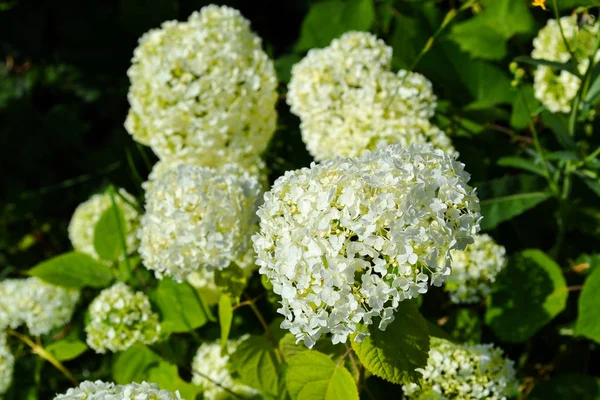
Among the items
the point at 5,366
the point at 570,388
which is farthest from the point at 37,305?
the point at 570,388

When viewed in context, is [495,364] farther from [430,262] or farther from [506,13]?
[506,13]

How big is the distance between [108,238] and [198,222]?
0.78m

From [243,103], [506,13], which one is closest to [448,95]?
[506,13]

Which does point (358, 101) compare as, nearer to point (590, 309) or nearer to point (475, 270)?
point (475, 270)

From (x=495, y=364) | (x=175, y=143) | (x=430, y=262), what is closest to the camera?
(x=430, y=262)

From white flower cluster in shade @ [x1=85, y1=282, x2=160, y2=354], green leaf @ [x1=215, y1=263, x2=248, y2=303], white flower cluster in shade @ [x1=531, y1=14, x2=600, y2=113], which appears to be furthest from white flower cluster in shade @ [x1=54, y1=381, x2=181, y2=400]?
white flower cluster in shade @ [x1=531, y1=14, x2=600, y2=113]

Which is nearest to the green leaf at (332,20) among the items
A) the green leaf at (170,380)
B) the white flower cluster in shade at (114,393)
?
the green leaf at (170,380)

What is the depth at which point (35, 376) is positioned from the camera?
275 centimetres

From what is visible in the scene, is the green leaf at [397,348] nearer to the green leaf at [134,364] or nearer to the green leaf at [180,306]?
the green leaf at [180,306]

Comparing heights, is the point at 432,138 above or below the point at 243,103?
below

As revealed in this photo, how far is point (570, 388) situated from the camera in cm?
217

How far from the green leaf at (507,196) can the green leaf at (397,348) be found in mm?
815

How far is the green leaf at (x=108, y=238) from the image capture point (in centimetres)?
249

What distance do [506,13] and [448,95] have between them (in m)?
0.42
